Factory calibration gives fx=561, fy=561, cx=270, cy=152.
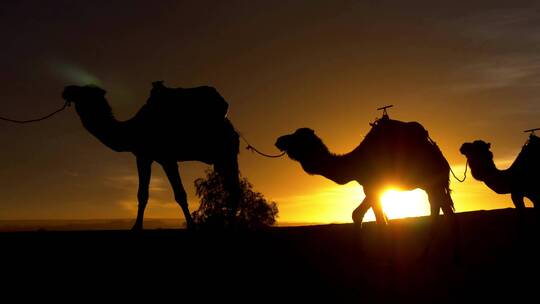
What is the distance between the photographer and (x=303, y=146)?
10641 mm

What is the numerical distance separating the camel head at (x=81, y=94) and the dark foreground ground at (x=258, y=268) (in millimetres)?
3046

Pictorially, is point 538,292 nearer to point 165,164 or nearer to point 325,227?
point 325,227

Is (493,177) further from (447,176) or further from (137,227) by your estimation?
(137,227)

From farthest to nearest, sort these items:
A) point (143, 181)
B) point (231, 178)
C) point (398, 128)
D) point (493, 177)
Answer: point (493, 177) < point (231, 178) < point (143, 181) < point (398, 128)

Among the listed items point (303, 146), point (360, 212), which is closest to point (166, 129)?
point (303, 146)

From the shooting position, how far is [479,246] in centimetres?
1181

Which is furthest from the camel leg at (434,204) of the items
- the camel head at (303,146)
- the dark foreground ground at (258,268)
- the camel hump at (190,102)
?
the camel hump at (190,102)

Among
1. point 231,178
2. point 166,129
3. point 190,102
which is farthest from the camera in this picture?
point 231,178

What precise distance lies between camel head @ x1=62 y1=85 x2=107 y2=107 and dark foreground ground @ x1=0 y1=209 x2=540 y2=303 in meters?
3.05

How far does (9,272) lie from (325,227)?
7.20 metres

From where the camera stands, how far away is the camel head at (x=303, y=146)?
10.6 meters

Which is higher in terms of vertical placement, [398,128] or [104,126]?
[104,126]

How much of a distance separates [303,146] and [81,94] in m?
4.91

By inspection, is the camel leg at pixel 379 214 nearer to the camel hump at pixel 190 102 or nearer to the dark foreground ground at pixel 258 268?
the dark foreground ground at pixel 258 268
